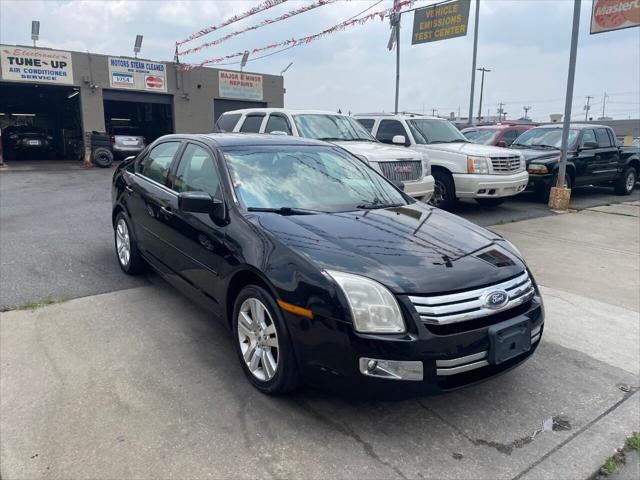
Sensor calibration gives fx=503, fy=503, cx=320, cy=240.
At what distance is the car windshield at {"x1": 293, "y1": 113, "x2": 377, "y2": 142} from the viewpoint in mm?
8344

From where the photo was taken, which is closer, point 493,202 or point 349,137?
point 349,137

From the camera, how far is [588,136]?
11672 mm

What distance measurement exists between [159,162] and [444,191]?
5831 mm

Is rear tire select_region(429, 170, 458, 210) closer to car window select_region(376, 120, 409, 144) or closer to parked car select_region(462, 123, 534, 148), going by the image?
car window select_region(376, 120, 409, 144)

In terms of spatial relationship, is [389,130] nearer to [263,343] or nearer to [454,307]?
[263,343]

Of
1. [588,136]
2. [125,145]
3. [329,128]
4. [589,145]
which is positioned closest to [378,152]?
[329,128]

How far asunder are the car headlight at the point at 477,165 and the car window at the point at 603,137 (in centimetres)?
491

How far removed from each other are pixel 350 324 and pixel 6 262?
4.83 meters

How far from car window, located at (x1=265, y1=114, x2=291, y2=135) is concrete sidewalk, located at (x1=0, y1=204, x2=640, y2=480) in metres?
4.73

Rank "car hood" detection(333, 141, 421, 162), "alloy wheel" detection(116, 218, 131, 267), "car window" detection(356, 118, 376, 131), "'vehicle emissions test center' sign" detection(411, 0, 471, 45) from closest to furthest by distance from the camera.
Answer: "alloy wheel" detection(116, 218, 131, 267) → "car hood" detection(333, 141, 421, 162) → "car window" detection(356, 118, 376, 131) → "'vehicle emissions test center' sign" detection(411, 0, 471, 45)

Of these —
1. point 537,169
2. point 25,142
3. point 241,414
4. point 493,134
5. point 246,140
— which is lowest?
point 241,414

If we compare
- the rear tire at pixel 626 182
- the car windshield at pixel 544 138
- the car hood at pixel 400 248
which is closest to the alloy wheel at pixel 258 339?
the car hood at pixel 400 248

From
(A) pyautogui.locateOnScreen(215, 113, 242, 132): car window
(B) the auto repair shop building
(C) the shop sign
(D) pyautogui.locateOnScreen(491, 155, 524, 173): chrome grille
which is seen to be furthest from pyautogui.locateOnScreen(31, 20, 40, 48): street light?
(D) pyautogui.locateOnScreen(491, 155, 524, 173): chrome grille

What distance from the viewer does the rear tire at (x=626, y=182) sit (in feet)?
43.5
